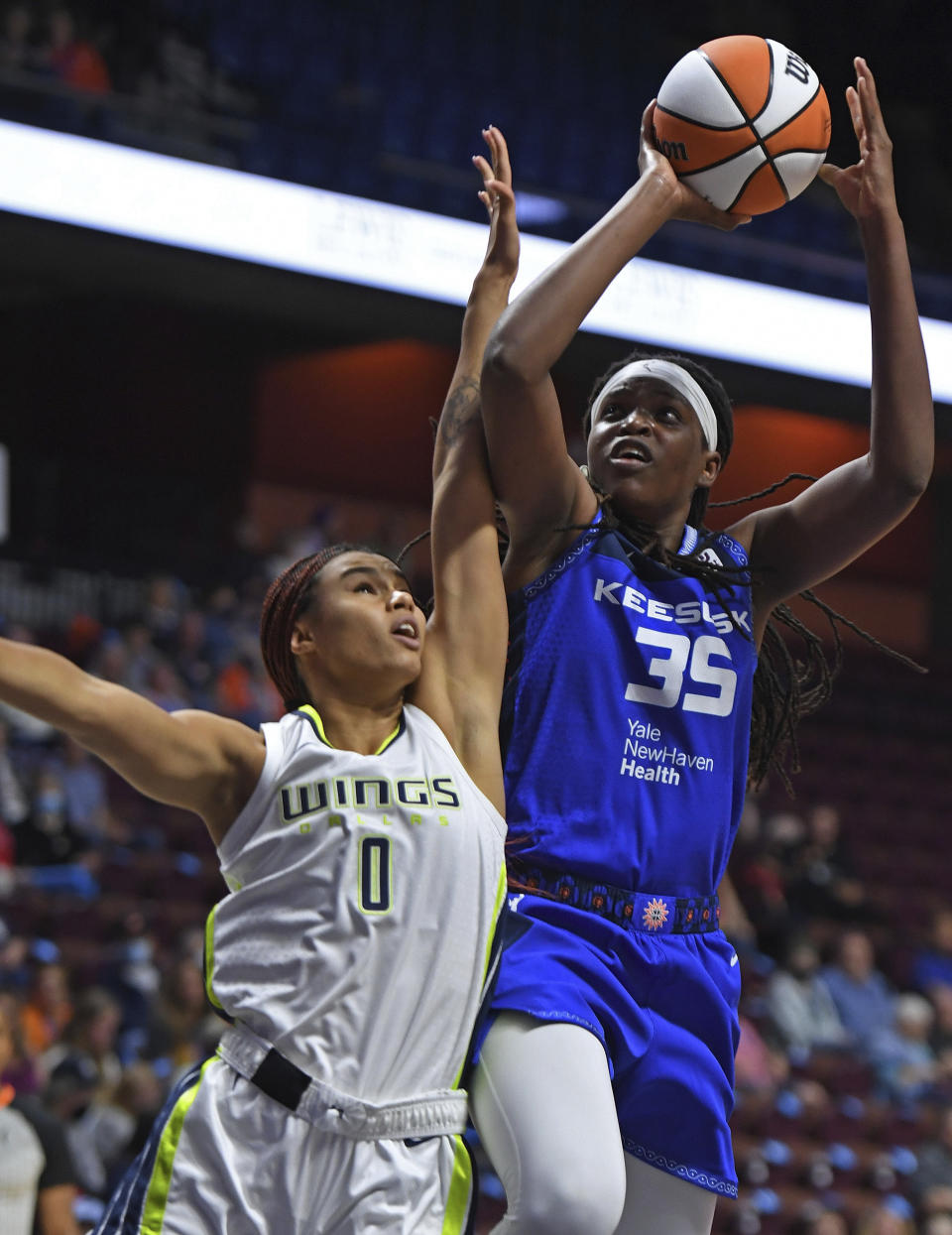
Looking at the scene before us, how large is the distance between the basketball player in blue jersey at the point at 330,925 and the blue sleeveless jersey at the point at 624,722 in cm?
12

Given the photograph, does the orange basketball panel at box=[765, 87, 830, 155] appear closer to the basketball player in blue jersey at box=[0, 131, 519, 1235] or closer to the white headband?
the white headband

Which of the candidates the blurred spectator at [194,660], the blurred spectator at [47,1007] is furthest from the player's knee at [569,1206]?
the blurred spectator at [194,660]

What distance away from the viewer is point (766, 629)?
3.62m

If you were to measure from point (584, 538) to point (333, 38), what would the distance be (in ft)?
39.3

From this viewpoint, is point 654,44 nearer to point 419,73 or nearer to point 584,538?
point 419,73

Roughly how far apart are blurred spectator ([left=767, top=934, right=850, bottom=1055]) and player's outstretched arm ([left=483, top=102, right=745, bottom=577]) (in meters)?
7.25

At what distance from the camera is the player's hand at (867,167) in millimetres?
3371

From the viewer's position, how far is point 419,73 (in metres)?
14.5

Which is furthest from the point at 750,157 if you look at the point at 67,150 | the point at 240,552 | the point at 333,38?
the point at 333,38

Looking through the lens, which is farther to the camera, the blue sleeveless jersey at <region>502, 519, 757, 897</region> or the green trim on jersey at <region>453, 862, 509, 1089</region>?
the blue sleeveless jersey at <region>502, 519, 757, 897</region>

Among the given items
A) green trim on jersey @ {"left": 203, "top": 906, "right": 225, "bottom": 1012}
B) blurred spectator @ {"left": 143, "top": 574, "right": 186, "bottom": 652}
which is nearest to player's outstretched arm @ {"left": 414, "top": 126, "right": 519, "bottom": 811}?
green trim on jersey @ {"left": 203, "top": 906, "right": 225, "bottom": 1012}

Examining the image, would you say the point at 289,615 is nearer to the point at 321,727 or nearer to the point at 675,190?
the point at 321,727

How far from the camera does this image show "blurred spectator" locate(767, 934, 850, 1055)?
9.90 m

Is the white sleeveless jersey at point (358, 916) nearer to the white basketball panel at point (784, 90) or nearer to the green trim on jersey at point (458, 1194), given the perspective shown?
the green trim on jersey at point (458, 1194)
